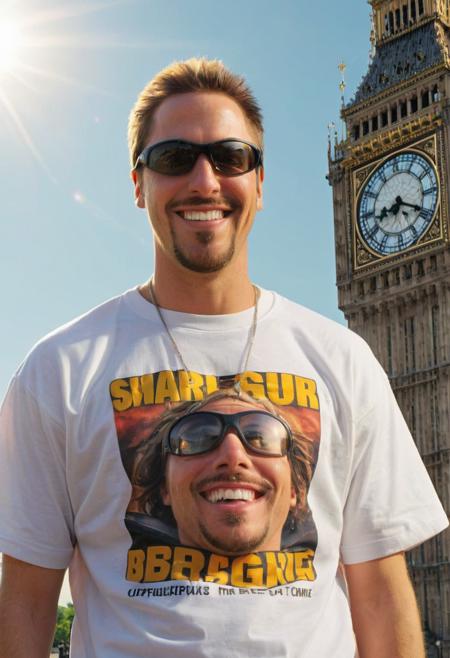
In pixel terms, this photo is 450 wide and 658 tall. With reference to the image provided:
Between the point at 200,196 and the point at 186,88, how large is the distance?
1.34ft

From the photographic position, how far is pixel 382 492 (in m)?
3.51

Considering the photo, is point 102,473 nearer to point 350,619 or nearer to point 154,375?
point 154,375

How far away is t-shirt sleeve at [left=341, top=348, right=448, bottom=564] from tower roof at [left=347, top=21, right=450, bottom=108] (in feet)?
145

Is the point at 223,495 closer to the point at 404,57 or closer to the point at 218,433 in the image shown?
the point at 218,433

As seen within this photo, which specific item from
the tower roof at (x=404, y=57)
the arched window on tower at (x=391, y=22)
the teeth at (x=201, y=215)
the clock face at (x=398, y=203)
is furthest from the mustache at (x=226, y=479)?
the arched window on tower at (x=391, y=22)

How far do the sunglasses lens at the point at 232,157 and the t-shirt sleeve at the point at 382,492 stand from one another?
88cm

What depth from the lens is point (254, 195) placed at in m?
3.60

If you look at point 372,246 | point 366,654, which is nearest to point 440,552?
point 372,246

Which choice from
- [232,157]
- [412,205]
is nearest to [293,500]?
[232,157]

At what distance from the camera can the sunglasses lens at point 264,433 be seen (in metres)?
3.24

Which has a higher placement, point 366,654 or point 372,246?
point 372,246

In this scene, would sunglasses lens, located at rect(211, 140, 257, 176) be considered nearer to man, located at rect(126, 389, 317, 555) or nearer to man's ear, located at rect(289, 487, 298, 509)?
man, located at rect(126, 389, 317, 555)

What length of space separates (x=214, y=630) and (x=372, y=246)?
1736 inches

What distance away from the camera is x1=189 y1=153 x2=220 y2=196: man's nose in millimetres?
Result: 3438
